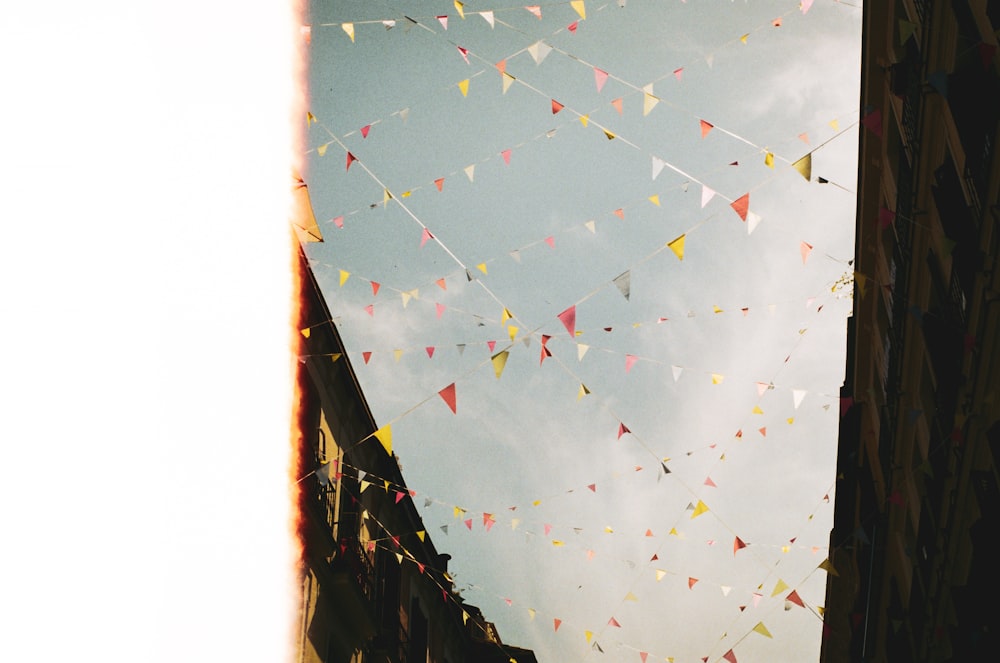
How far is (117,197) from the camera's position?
7816 mm

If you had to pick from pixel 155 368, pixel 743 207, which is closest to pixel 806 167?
pixel 743 207

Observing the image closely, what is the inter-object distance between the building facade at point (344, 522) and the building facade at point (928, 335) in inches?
262

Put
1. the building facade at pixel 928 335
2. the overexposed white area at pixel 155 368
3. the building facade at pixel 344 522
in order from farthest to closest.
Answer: the building facade at pixel 344 522 → the building facade at pixel 928 335 → the overexposed white area at pixel 155 368

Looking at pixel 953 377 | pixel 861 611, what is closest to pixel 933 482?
pixel 953 377

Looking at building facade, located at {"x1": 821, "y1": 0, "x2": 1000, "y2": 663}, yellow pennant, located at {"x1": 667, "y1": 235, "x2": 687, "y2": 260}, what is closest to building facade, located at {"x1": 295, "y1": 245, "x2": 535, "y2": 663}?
yellow pennant, located at {"x1": 667, "y1": 235, "x2": 687, "y2": 260}

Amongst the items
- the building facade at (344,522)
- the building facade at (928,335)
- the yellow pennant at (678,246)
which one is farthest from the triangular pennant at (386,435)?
the building facade at (928,335)

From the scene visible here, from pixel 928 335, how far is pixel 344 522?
26.6ft

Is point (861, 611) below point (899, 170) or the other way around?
below

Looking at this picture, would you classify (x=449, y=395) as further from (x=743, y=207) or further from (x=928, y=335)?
(x=928, y=335)

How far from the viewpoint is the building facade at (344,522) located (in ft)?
38.9

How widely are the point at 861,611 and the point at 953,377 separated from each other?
33.5ft

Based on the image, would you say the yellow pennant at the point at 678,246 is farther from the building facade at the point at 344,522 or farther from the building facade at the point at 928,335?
the building facade at the point at 344,522

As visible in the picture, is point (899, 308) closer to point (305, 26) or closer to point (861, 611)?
point (861, 611)

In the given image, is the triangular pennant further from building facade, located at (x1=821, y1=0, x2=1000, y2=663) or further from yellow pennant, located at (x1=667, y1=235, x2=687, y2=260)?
building facade, located at (x1=821, y1=0, x2=1000, y2=663)
